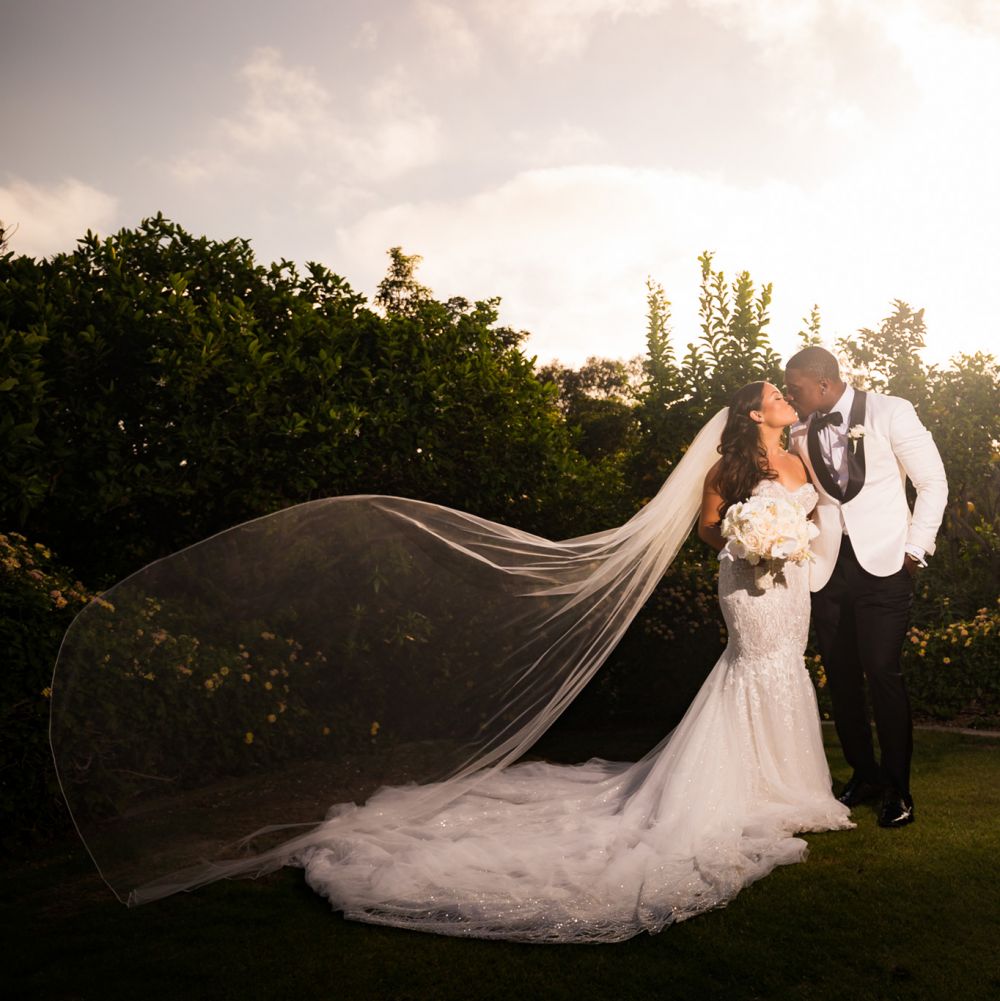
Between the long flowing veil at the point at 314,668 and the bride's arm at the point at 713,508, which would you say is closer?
the long flowing veil at the point at 314,668

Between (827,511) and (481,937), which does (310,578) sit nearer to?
(481,937)

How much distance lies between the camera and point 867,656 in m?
5.12

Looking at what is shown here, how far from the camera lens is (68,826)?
5215 mm

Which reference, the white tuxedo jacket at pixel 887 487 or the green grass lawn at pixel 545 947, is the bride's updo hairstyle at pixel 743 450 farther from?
the green grass lawn at pixel 545 947

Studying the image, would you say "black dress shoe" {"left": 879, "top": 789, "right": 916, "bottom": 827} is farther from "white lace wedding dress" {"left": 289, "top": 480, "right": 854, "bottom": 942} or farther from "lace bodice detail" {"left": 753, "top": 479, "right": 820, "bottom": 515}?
"lace bodice detail" {"left": 753, "top": 479, "right": 820, "bottom": 515}

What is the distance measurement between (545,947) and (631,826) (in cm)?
136

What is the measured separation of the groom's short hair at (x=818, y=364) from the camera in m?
5.34

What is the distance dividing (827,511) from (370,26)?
5.87 metres

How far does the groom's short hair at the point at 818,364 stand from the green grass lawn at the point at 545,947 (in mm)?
2496

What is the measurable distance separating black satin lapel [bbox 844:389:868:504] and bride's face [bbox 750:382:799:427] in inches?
14.2

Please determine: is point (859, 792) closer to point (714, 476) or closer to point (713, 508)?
point (713, 508)

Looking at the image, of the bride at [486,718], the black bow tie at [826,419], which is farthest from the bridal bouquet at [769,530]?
the black bow tie at [826,419]

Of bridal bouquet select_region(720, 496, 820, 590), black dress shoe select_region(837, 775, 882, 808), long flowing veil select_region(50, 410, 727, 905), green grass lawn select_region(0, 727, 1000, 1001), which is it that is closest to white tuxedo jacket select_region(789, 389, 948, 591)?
bridal bouquet select_region(720, 496, 820, 590)

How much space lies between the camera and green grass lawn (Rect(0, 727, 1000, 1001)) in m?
3.24
